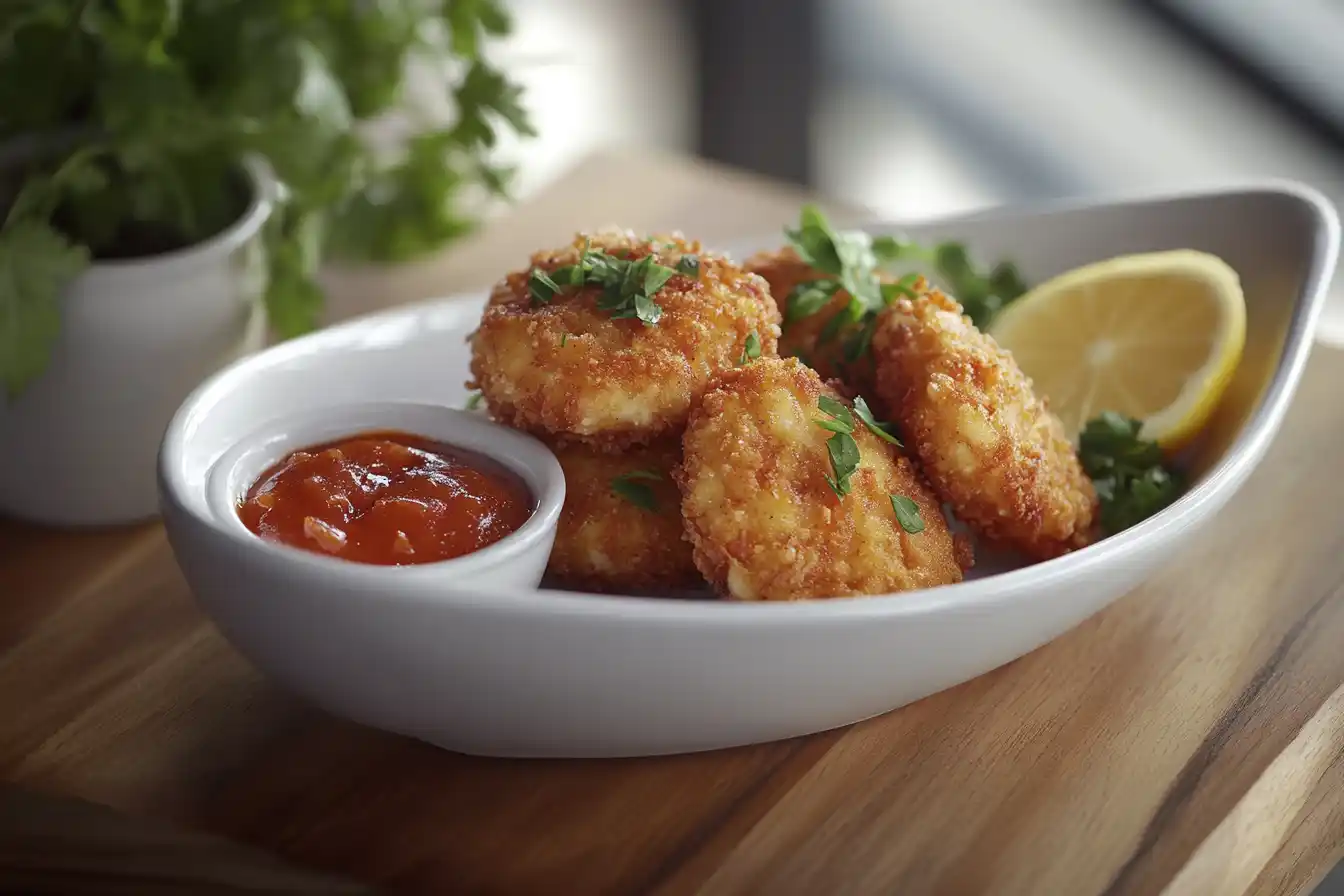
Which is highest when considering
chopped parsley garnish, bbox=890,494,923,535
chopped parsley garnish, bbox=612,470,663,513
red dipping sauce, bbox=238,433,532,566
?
chopped parsley garnish, bbox=890,494,923,535

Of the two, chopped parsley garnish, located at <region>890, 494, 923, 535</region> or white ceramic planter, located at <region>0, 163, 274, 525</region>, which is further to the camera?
white ceramic planter, located at <region>0, 163, 274, 525</region>

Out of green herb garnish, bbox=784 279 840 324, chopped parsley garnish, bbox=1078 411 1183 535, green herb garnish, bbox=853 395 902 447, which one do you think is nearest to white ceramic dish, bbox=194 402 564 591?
green herb garnish, bbox=853 395 902 447

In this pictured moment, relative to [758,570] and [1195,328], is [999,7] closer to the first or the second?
[1195,328]

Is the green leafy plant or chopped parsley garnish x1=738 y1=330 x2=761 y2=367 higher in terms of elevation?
chopped parsley garnish x1=738 y1=330 x2=761 y2=367

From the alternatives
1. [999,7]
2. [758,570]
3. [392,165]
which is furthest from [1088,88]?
[758,570]

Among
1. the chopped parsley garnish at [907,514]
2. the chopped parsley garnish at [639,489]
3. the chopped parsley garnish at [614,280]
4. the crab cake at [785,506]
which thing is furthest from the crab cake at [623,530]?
the chopped parsley garnish at [907,514]

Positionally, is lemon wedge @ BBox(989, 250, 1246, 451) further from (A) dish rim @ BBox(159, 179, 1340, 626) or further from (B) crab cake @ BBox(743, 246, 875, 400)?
(B) crab cake @ BBox(743, 246, 875, 400)

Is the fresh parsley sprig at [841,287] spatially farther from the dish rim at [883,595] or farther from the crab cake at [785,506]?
the dish rim at [883,595]
